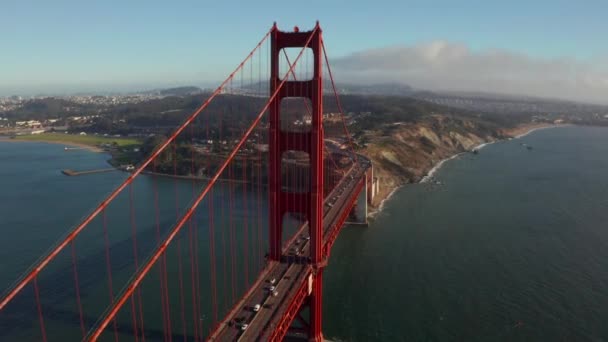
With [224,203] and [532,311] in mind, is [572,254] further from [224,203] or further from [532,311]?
[224,203]

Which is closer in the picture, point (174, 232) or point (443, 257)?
point (174, 232)

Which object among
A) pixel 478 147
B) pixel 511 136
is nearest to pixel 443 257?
pixel 478 147

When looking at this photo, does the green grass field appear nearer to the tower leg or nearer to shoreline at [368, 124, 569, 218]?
shoreline at [368, 124, 569, 218]

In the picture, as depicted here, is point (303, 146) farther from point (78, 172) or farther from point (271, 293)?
point (78, 172)

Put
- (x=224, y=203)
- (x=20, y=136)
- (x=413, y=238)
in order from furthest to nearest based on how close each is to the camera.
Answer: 1. (x=20, y=136)
2. (x=224, y=203)
3. (x=413, y=238)

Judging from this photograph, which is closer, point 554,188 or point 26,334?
point 26,334

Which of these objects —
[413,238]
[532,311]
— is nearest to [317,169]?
[532,311]

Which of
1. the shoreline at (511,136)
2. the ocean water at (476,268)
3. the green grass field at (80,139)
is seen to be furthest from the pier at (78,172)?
the shoreline at (511,136)
